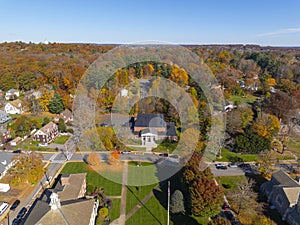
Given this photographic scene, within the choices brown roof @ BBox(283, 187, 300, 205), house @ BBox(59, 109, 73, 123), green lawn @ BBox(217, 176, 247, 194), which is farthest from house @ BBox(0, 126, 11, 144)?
brown roof @ BBox(283, 187, 300, 205)

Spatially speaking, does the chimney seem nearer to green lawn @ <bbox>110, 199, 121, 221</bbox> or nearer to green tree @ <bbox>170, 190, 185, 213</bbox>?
green lawn @ <bbox>110, 199, 121, 221</bbox>

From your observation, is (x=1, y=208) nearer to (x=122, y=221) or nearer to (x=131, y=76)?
(x=122, y=221)

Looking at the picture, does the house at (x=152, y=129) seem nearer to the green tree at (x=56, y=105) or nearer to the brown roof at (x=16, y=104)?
the green tree at (x=56, y=105)

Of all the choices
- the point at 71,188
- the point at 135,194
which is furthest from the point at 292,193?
the point at 71,188

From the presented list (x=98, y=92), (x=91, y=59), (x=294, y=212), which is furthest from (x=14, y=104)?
(x=294, y=212)

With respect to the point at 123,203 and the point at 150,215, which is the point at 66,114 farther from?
the point at 150,215

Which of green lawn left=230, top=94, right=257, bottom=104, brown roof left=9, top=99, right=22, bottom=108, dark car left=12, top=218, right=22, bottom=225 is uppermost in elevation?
brown roof left=9, top=99, right=22, bottom=108

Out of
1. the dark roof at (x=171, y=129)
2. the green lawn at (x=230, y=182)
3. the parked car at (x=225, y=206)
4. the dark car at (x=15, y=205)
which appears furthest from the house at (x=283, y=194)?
the dark car at (x=15, y=205)
